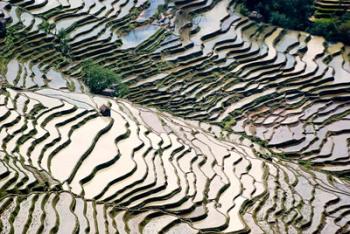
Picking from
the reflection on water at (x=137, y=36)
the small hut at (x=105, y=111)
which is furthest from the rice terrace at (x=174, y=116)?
the small hut at (x=105, y=111)

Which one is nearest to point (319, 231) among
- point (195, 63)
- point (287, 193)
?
point (287, 193)

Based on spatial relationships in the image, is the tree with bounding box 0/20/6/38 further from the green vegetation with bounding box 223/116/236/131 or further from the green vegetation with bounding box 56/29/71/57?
the green vegetation with bounding box 223/116/236/131

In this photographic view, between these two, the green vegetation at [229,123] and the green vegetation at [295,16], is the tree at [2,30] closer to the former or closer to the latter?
the green vegetation at [229,123]

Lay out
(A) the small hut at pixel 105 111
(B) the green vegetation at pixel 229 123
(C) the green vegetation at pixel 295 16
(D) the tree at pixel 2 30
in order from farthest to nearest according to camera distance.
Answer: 1. (C) the green vegetation at pixel 295 16
2. (D) the tree at pixel 2 30
3. (B) the green vegetation at pixel 229 123
4. (A) the small hut at pixel 105 111

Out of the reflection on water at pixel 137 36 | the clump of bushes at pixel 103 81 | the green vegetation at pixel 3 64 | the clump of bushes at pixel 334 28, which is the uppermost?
the reflection on water at pixel 137 36

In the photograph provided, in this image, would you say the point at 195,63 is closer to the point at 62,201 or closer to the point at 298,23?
the point at 298,23

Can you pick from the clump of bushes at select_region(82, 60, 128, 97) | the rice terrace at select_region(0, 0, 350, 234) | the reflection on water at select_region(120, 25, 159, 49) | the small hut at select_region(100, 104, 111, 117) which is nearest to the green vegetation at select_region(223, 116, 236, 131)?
the rice terrace at select_region(0, 0, 350, 234)
